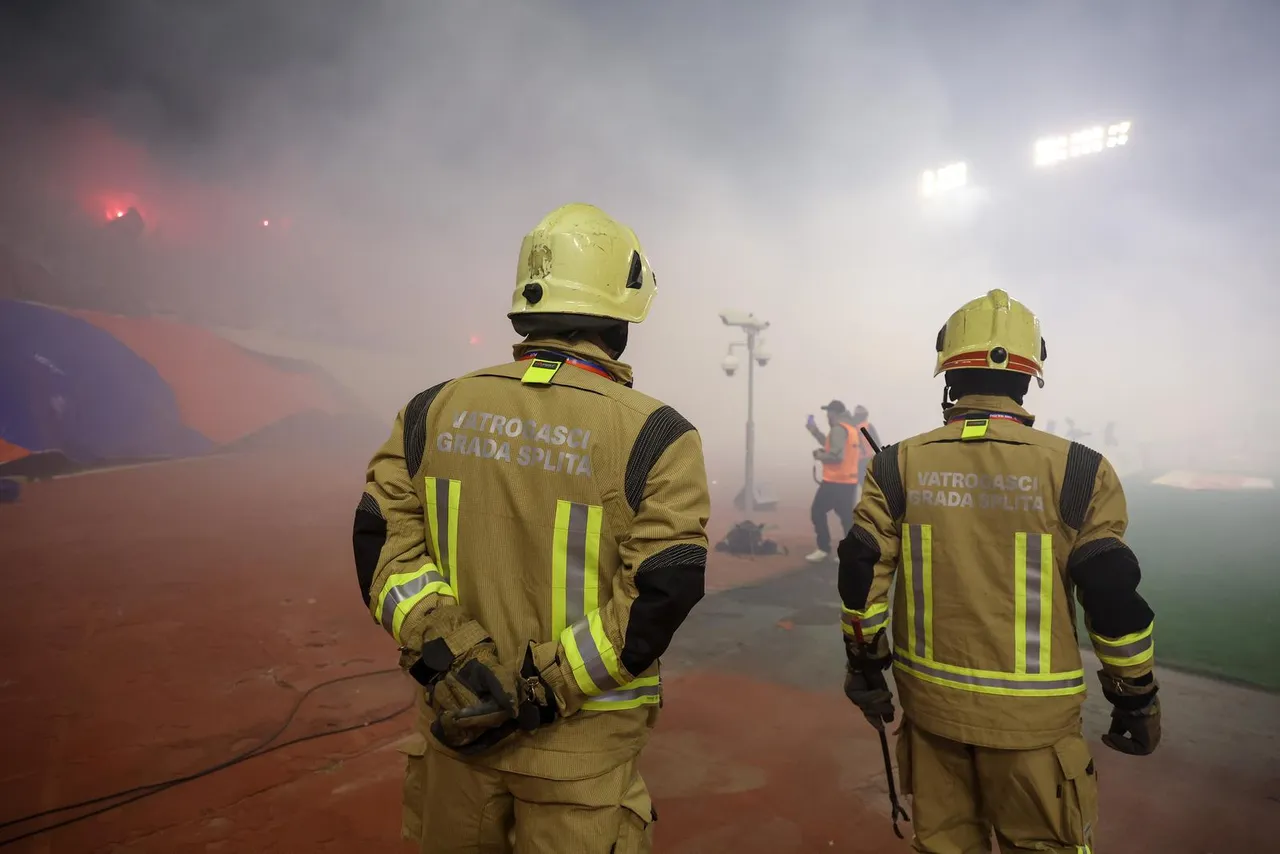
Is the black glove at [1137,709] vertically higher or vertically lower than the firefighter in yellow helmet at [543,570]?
lower

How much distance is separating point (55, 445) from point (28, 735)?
30.1 feet

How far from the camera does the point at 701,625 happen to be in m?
6.10

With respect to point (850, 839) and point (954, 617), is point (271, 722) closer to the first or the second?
point (850, 839)

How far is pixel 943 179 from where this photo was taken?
17.2 m

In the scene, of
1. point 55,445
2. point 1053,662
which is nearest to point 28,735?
point 1053,662

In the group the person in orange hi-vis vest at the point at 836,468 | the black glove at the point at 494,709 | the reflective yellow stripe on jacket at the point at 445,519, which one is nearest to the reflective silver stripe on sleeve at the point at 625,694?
the black glove at the point at 494,709

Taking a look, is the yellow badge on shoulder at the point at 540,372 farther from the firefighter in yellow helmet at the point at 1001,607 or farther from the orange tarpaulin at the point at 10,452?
the orange tarpaulin at the point at 10,452

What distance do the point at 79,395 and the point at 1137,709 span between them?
1493cm

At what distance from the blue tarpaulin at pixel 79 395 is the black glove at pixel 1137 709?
1323cm

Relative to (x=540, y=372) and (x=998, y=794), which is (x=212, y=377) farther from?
(x=998, y=794)

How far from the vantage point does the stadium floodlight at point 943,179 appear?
16531 mm

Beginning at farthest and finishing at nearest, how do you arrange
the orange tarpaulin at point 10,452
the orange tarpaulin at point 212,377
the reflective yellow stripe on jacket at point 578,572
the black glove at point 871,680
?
the orange tarpaulin at point 212,377 → the orange tarpaulin at point 10,452 → the black glove at point 871,680 → the reflective yellow stripe on jacket at point 578,572

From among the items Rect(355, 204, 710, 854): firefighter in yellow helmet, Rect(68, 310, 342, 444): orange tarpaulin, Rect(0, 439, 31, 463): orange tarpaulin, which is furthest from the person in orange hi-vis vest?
Rect(68, 310, 342, 444): orange tarpaulin

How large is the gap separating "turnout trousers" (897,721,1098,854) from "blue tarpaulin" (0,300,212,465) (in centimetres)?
1277
